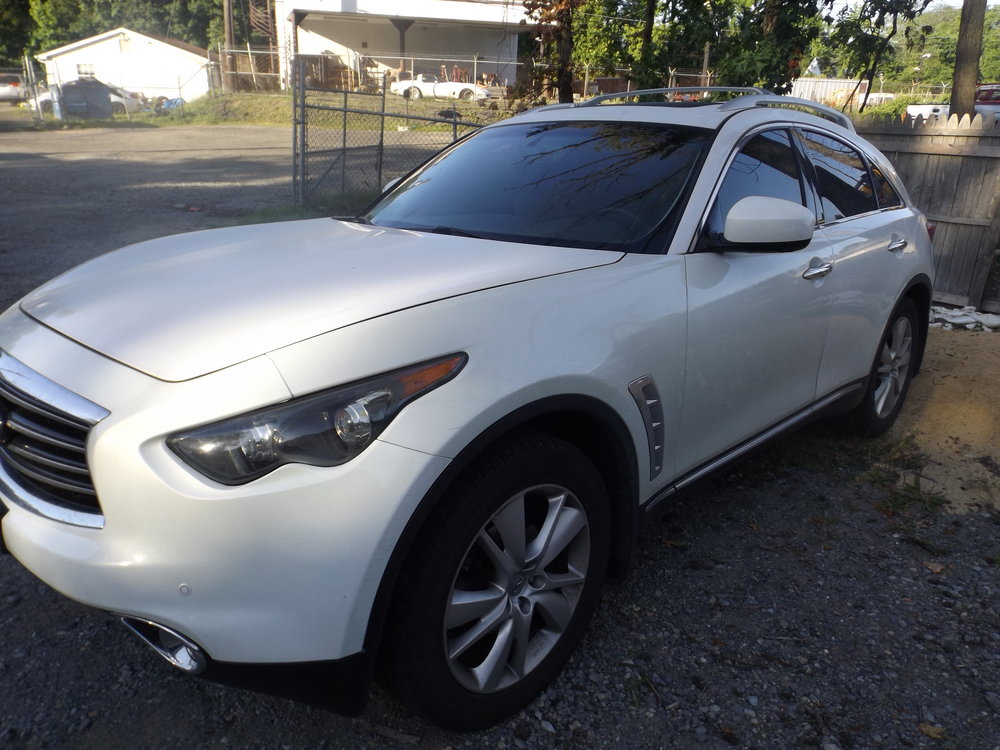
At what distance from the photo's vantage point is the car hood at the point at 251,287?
1.95 m

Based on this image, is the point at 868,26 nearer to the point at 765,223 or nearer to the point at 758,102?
the point at 758,102

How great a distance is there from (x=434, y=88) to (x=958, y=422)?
36496 mm

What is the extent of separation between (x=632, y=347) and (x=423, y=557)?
3.01 ft

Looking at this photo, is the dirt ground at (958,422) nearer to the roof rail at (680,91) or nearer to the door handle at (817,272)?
the door handle at (817,272)

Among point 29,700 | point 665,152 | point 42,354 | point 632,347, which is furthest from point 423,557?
point 665,152

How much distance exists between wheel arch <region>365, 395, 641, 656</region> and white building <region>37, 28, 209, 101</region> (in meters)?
50.7

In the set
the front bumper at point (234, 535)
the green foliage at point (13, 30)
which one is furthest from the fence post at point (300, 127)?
the green foliage at point (13, 30)

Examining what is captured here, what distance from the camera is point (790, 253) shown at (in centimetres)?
316

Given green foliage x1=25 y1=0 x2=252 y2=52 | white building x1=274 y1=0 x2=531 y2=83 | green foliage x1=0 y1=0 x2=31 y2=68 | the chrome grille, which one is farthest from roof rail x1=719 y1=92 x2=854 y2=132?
green foliage x1=25 y1=0 x2=252 y2=52

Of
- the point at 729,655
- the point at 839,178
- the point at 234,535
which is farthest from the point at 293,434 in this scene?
the point at 839,178

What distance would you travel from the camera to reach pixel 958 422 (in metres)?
4.71

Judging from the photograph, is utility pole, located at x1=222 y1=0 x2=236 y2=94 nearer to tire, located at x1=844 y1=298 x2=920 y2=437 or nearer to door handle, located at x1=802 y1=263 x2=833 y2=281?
tire, located at x1=844 y1=298 x2=920 y2=437

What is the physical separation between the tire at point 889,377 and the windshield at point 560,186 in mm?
1754

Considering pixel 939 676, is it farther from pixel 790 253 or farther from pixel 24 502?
pixel 24 502
